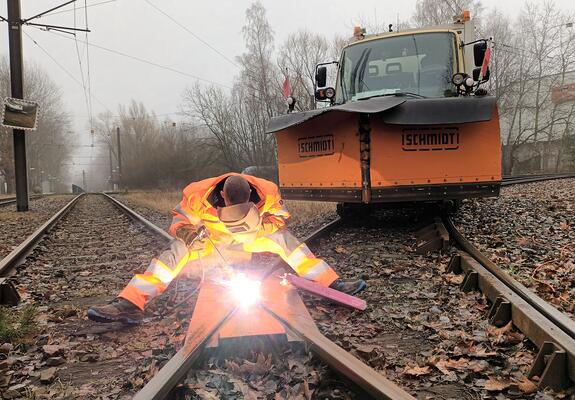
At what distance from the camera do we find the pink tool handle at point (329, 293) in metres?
3.62

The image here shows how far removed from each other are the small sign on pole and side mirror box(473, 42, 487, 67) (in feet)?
44.6

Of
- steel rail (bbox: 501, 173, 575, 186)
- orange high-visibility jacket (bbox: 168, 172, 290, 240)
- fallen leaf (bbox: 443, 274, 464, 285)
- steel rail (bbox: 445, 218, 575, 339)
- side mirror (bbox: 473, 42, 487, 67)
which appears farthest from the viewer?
steel rail (bbox: 501, 173, 575, 186)

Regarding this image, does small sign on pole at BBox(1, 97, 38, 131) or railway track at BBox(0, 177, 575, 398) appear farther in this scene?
small sign on pole at BBox(1, 97, 38, 131)

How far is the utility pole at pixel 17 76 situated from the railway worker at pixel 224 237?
1342cm

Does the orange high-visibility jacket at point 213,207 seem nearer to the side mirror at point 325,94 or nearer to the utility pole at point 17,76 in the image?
the side mirror at point 325,94

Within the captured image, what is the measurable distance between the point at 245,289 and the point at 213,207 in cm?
85

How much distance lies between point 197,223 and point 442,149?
3.53 metres

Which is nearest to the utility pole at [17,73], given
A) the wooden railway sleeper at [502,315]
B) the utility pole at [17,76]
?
the utility pole at [17,76]

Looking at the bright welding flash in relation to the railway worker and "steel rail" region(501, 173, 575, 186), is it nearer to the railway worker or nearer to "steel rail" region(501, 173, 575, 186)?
the railway worker

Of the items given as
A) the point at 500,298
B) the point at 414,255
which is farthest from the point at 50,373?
the point at 414,255

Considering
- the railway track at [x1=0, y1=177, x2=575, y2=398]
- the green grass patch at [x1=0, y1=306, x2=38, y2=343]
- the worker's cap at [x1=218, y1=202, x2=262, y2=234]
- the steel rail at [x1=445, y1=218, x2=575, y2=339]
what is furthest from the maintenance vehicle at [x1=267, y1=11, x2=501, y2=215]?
the green grass patch at [x1=0, y1=306, x2=38, y2=343]

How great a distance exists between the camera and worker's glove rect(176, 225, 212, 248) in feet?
12.3

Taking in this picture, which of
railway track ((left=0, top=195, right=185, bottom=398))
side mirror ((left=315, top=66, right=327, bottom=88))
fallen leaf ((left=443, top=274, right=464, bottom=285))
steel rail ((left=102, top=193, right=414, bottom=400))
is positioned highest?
side mirror ((left=315, top=66, right=327, bottom=88))

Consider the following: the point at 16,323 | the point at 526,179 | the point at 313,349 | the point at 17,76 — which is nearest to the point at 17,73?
the point at 17,76
